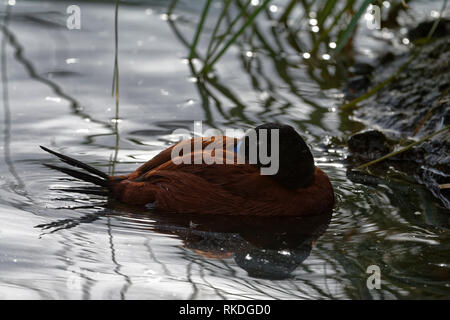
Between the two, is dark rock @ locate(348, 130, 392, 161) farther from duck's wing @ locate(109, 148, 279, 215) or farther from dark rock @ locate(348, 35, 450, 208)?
duck's wing @ locate(109, 148, 279, 215)

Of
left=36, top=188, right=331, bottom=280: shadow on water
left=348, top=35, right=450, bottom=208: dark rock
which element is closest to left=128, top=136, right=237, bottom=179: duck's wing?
left=36, top=188, right=331, bottom=280: shadow on water

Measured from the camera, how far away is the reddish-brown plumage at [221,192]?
4453 mm

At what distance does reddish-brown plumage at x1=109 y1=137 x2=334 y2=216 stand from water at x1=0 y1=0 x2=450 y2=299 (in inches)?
3.1

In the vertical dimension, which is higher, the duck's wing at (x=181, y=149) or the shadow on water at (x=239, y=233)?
the duck's wing at (x=181, y=149)

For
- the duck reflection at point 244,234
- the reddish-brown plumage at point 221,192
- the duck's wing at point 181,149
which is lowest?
the duck reflection at point 244,234

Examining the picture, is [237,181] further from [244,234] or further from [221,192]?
[244,234]

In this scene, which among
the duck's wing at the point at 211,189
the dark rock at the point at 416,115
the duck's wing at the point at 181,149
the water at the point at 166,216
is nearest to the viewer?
the water at the point at 166,216

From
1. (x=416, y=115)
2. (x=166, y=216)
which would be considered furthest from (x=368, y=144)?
(x=166, y=216)

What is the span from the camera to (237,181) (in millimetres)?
4434

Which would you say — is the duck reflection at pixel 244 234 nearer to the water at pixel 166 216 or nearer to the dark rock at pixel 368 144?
the water at pixel 166 216

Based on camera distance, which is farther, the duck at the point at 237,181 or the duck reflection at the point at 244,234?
the duck at the point at 237,181

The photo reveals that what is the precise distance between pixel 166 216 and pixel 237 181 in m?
0.44

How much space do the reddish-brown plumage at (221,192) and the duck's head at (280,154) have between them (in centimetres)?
5

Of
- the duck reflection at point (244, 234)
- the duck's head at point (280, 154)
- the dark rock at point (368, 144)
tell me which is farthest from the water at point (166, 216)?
the duck's head at point (280, 154)
